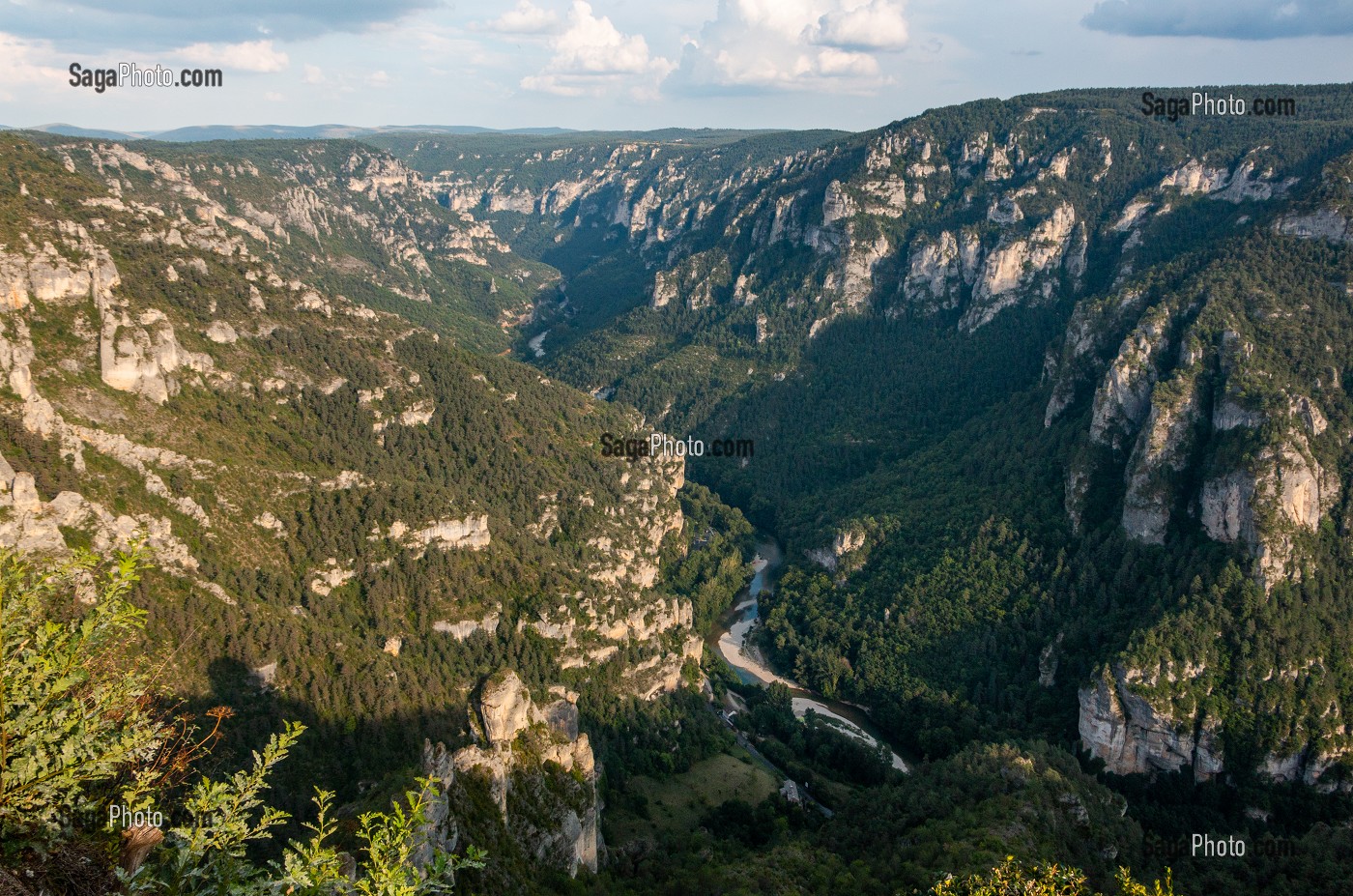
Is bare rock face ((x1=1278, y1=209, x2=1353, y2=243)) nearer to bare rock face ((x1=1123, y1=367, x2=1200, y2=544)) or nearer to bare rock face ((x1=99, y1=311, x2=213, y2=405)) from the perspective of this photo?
bare rock face ((x1=1123, y1=367, x2=1200, y2=544))

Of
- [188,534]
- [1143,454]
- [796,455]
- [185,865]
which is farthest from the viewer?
[796,455]

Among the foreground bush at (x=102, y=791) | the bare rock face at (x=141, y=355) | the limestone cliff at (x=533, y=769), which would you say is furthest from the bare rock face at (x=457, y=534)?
the foreground bush at (x=102, y=791)

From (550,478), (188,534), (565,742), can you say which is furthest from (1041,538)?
(188,534)

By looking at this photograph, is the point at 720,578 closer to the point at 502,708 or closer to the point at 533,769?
the point at 533,769

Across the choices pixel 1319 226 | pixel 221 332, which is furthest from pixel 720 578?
pixel 1319 226

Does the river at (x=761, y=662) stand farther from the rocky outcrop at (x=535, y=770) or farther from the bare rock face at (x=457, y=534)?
the rocky outcrop at (x=535, y=770)

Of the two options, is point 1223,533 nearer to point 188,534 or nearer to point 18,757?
point 188,534

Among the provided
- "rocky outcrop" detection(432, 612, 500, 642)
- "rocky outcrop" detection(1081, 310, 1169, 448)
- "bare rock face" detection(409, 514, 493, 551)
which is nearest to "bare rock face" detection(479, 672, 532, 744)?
"rocky outcrop" detection(432, 612, 500, 642)

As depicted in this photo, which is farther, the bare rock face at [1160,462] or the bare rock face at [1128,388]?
the bare rock face at [1128,388]
